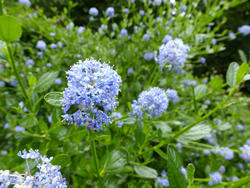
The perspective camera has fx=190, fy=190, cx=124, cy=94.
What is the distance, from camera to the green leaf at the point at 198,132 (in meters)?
0.95

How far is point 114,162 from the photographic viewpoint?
816 millimetres

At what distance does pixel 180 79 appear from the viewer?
2.20 metres

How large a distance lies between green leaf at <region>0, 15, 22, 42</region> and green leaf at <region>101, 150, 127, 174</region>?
59 cm

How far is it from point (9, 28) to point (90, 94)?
0.32 meters

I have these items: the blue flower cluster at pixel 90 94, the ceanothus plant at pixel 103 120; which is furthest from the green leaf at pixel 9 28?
the blue flower cluster at pixel 90 94

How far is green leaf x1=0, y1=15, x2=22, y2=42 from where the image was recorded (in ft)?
1.80

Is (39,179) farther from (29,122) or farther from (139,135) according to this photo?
(139,135)

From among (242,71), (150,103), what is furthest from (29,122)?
(242,71)

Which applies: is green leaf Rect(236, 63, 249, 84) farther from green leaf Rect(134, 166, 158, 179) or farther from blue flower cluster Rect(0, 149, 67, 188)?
blue flower cluster Rect(0, 149, 67, 188)

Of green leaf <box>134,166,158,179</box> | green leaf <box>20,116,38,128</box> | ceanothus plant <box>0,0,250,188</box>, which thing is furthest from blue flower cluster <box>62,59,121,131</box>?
green leaf <box>134,166,158,179</box>

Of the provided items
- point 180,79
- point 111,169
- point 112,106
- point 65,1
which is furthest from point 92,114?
point 180,79

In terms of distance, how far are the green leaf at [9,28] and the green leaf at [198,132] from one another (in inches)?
33.5

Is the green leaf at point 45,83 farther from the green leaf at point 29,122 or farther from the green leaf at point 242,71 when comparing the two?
the green leaf at point 242,71

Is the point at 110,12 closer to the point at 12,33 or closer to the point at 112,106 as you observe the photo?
the point at 12,33
